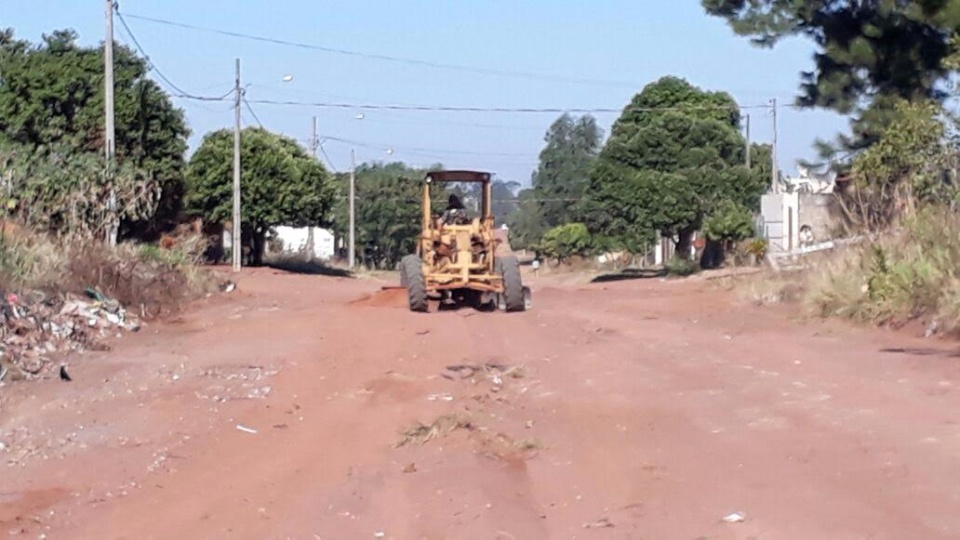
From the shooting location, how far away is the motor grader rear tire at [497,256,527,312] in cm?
2550

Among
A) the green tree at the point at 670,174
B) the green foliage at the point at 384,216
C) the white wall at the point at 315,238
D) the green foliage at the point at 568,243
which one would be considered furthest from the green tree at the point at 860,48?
the white wall at the point at 315,238

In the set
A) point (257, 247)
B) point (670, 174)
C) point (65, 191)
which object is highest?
point (670, 174)

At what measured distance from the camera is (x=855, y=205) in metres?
26.1

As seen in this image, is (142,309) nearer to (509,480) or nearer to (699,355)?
(699,355)

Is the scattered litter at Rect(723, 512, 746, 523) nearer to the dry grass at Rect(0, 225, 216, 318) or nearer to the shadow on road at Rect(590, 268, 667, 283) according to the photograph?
the dry grass at Rect(0, 225, 216, 318)

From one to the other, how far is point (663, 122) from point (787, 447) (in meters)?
42.1

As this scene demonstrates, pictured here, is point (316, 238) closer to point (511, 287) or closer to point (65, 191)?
point (65, 191)

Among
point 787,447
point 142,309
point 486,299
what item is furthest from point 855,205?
point 787,447

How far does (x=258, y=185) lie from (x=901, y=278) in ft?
118

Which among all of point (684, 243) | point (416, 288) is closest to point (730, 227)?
point (684, 243)

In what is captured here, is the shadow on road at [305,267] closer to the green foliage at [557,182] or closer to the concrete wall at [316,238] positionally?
the concrete wall at [316,238]

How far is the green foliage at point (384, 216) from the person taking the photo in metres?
81.0

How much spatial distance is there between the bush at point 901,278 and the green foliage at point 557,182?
65274 millimetres

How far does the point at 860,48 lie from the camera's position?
30.5 m
